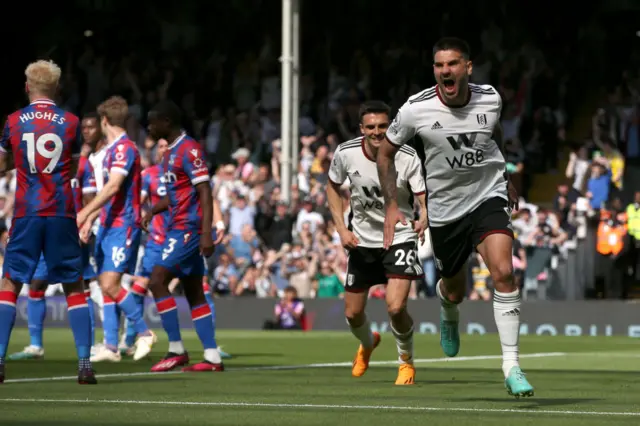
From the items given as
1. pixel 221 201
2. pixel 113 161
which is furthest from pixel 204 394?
pixel 221 201

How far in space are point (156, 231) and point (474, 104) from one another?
5.62m

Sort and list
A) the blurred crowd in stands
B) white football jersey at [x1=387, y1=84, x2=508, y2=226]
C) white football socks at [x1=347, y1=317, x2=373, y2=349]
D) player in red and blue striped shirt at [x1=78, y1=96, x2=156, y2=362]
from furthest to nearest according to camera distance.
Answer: the blurred crowd in stands → player in red and blue striped shirt at [x1=78, y1=96, x2=156, y2=362] → white football socks at [x1=347, y1=317, x2=373, y2=349] → white football jersey at [x1=387, y1=84, x2=508, y2=226]

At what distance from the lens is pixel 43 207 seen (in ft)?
37.0

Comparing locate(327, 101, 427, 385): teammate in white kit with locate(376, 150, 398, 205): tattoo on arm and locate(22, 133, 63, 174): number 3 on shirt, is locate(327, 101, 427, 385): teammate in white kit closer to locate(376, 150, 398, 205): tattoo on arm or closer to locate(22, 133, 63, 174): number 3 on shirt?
locate(376, 150, 398, 205): tattoo on arm

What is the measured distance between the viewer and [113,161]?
46.7 ft

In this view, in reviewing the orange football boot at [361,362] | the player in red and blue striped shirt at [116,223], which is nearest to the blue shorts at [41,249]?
the orange football boot at [361,362]

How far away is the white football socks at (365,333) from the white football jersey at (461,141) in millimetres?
2654

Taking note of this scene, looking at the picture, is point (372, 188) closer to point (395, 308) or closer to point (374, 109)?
point (374, 109)

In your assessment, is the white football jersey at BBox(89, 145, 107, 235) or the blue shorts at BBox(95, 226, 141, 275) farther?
the white football jersey at BBox(89, 145, 107, 235)

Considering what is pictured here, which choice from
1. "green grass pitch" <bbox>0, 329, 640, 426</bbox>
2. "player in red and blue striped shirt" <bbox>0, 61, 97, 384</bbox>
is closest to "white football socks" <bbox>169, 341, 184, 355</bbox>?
"green grass pitch" <bbox>0, 329, 640, 426</bbox>

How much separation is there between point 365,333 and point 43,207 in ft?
10.5

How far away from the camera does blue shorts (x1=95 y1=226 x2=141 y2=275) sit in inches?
588

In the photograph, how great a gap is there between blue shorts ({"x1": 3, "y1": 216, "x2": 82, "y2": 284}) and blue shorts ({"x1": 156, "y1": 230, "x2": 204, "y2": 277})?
2250 mm

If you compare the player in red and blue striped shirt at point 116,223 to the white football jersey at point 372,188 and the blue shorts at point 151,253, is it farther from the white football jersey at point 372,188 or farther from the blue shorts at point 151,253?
the white football jersey at point 372,188
